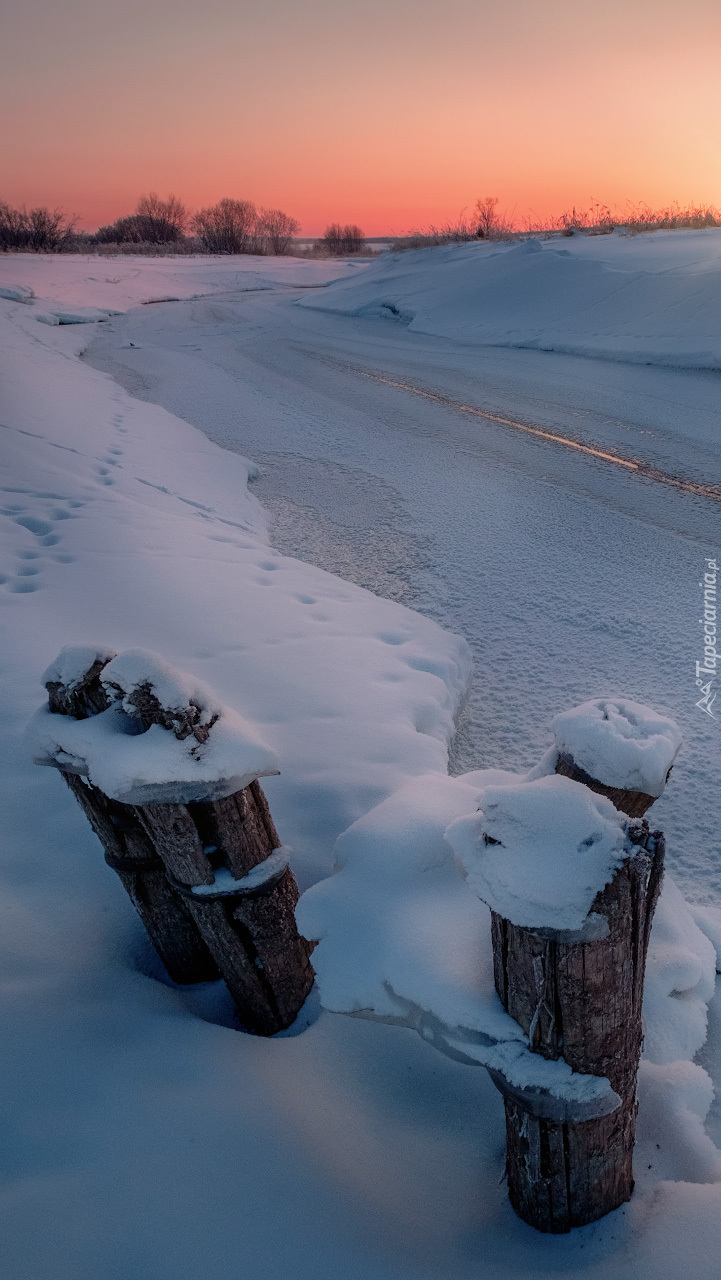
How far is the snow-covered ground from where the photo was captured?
4.12 ft

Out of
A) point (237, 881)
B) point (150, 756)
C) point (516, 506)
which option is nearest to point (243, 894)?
point (237, 881)

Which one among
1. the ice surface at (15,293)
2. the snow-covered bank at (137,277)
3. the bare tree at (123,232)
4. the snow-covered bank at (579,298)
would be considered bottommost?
the snow-covered bank at (579,298)

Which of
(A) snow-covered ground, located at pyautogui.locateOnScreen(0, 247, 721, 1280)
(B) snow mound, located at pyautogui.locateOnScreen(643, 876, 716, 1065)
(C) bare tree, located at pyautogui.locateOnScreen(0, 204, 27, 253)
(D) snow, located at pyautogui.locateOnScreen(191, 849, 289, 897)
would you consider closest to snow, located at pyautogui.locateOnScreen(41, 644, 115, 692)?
(D) snow, located at pyautogui.locateOnScreen(191, 849, 289, 897)

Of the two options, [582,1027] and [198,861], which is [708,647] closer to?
[582,1027]

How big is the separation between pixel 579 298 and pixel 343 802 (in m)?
10.5

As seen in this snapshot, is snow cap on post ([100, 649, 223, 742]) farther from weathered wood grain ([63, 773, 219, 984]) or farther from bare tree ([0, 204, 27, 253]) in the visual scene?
bare tree ([0, 204, 27, 253])

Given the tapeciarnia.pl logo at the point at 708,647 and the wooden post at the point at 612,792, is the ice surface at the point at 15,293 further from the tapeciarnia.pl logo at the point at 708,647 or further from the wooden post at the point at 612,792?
the wooden post at the point at 612,792

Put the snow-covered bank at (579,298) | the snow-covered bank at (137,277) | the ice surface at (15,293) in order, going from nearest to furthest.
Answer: the snow-covered bank at (579,298) < the ice surface at (15,293) < the snow-covered bank at (137,277)

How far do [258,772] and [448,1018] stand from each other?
0.52 m

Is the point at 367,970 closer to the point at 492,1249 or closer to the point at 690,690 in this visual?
the point at 492,1249

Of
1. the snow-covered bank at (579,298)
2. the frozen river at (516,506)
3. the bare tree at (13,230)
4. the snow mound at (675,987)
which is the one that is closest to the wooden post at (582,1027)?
the snow mound at (675,987)

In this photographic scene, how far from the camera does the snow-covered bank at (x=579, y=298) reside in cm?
849

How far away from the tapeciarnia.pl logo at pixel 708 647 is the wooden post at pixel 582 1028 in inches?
77.8

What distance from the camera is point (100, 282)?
67.4 ft
